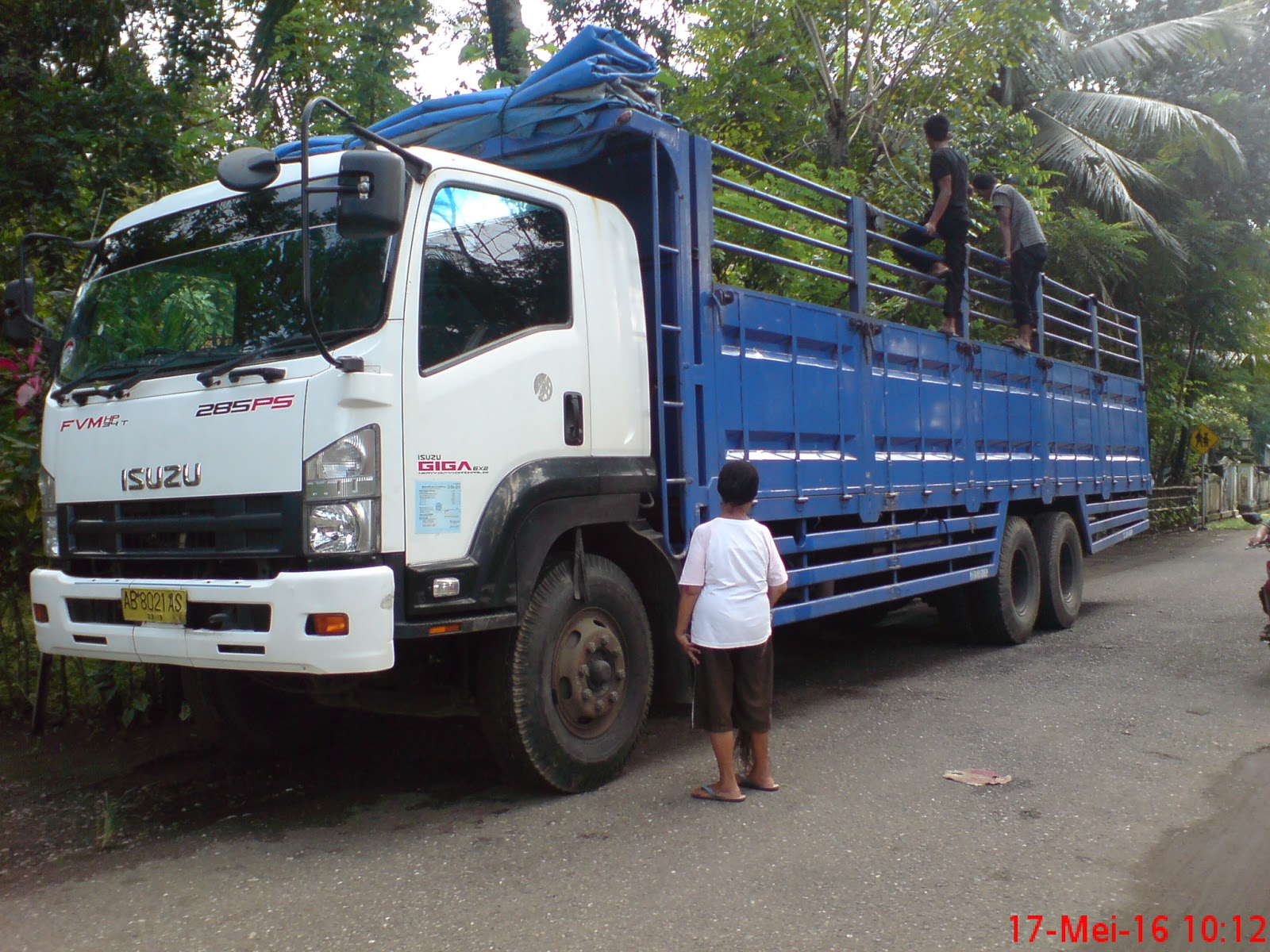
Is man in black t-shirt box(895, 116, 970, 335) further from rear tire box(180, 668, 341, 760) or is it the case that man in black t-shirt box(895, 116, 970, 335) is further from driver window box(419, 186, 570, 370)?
rear tire box(180, 668, 341, 760)

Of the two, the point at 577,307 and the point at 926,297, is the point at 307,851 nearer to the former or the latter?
the point at 577,307

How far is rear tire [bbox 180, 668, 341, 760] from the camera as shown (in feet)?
17.1

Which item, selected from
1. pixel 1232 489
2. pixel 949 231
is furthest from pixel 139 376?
pixel 1232 489

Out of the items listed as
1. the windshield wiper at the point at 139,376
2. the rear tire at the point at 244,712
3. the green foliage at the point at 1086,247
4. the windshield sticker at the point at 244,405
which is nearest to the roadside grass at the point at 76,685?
the rear tire at the point at 244,712

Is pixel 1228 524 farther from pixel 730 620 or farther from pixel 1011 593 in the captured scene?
pixel 730 620

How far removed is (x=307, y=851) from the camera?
4.20m

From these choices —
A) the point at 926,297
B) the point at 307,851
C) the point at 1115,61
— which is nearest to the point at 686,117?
the point at 926,297

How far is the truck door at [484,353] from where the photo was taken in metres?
4.15

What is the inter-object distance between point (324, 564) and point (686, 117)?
8.11 m

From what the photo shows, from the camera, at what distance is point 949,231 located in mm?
7828

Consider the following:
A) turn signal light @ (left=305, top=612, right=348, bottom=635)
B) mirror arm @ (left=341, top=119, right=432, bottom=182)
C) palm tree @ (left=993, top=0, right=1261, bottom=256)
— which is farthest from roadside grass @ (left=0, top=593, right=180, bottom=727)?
palm tree @ (left=993, top=0, right=1261, bottom=256)

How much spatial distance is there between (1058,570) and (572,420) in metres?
5.85

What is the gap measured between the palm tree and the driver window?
46.8ft

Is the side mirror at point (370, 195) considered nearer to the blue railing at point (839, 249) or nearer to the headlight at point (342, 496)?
the headlight at point (342, 496)
